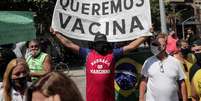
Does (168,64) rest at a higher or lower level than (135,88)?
higher

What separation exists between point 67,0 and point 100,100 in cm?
189

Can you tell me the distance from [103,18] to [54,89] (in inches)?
217

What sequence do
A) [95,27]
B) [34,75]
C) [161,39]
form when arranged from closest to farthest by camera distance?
[161,39] < [34,75] < [95,27]

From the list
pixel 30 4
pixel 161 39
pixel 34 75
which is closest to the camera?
pixel 161 39

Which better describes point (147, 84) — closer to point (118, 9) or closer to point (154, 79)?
point (154, 79)

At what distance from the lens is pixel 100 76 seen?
22.2ft

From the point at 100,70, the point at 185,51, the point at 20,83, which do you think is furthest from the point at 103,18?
the point at 20,83

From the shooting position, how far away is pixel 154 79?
22.2ft

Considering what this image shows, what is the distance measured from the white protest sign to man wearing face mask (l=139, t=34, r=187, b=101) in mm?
922

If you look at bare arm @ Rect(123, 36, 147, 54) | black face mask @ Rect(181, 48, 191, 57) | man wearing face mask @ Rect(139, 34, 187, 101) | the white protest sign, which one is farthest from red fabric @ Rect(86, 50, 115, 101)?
black face mask @ Rect(181, 48, 191, 57)

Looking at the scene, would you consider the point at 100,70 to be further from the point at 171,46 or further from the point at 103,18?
the point at 171,46

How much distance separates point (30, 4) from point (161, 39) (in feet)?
64.5

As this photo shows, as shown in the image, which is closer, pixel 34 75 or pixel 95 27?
pixel 34 75

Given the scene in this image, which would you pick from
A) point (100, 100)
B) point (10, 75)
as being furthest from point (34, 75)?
point (10, 75)
